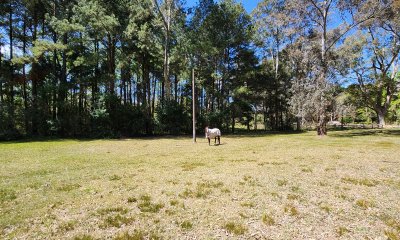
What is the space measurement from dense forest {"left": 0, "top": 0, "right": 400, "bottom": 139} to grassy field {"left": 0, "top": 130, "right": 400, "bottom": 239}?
1361cm

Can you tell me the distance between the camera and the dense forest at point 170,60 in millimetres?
19281

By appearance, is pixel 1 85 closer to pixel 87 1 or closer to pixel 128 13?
pixel 87 1

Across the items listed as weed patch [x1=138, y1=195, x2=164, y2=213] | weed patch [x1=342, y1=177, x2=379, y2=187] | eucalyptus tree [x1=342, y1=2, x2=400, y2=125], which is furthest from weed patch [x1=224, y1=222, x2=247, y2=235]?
eucalyptus tree [x1=342, y1=2, x2=400, y2=125]

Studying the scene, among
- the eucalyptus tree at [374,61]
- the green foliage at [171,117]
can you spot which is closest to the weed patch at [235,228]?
the green foliage at [171,117]

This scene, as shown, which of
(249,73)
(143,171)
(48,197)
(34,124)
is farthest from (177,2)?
(48,197)

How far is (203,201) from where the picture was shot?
451cm

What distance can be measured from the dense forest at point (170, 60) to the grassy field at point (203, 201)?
1361 cm

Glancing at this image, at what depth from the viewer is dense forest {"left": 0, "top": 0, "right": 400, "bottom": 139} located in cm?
1928

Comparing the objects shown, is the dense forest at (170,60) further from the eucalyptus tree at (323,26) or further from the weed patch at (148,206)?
the weed patch at (148,206)

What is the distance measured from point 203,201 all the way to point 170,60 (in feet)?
68.1

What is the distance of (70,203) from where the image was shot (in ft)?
14.6

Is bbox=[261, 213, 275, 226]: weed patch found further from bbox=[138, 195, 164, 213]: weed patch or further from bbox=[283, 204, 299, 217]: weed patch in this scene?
bbox=[138, 195, 164, 213]: weed patch

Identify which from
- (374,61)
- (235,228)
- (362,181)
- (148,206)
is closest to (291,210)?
(235,228)

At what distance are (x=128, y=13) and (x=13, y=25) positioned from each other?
1115cm
